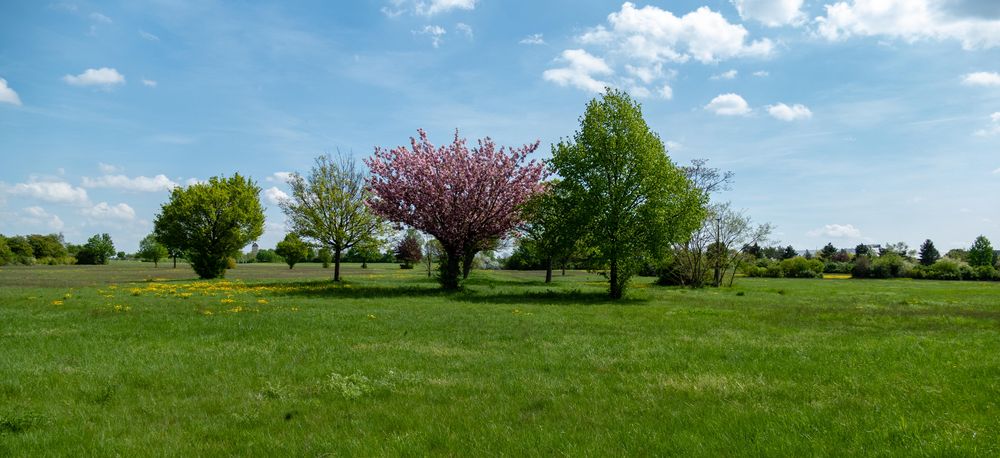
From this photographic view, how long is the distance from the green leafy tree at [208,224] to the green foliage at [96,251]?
82.9 metres

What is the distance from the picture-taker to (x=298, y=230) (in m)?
42.6

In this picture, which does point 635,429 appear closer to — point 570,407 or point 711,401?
point 570,407

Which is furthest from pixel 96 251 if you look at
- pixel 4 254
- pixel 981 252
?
pixel 981 252

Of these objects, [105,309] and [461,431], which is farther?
[105,309]

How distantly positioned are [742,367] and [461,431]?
6.36 metres

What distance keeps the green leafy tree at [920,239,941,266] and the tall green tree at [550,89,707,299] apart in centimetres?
10530

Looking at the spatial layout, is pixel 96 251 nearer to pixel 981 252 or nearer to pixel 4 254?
pixel 4 254

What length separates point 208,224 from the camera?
4762 cm

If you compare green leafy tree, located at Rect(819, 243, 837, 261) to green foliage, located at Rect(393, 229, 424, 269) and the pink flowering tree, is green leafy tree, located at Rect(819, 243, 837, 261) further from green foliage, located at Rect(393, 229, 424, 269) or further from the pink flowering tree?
the pink flowering tree

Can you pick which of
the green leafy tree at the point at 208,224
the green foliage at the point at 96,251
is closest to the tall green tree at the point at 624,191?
the green leafy tree at the point at 208,224

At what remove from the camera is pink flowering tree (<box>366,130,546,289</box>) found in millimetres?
34531

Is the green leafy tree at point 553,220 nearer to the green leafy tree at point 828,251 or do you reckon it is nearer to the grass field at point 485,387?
the grass field at point 485,387

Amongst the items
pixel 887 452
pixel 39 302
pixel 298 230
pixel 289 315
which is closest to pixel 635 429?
pixel 887 452

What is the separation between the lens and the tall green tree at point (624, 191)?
96.6ft
